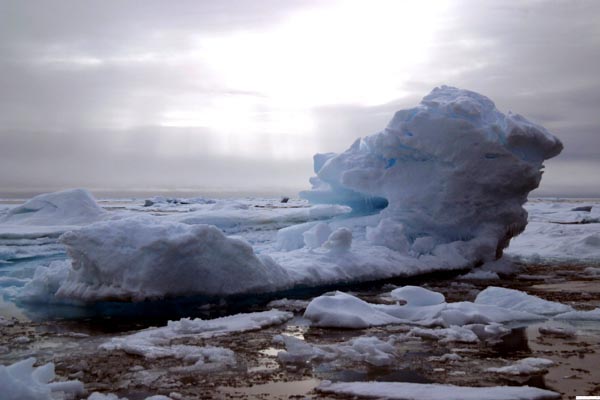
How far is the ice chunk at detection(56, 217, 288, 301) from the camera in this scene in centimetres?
892

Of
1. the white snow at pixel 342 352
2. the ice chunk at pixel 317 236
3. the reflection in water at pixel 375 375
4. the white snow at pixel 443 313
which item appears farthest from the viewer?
the ice chunk at pixel 317 236

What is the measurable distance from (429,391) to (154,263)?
208 inches

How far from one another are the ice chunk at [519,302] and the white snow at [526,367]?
279 cm

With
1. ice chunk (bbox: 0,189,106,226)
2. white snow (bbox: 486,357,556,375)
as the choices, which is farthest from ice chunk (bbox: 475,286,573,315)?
ice chunk (bbox: 0,189,106,226)

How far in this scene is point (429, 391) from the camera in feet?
15.7

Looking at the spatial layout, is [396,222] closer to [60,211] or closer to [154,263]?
[154,263]

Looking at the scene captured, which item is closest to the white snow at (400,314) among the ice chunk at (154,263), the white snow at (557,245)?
the ice chunk at (154,263)

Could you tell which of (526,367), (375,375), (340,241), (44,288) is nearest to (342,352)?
(375,375)

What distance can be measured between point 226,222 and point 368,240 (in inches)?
254

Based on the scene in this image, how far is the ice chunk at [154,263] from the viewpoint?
29.3 feet

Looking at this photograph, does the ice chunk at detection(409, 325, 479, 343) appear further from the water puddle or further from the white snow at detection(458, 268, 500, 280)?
the white snow at detection(458, 268, 500, 280)

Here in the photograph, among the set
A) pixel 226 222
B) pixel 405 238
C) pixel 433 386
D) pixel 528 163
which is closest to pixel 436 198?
pixel 405 238

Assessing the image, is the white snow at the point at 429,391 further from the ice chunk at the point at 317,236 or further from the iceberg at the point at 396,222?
the ice chunk at the point at 317,236

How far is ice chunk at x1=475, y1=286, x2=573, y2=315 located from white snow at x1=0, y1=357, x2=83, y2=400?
20.4ft
